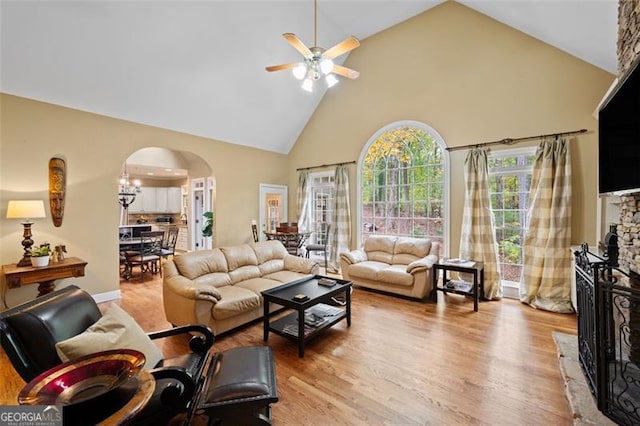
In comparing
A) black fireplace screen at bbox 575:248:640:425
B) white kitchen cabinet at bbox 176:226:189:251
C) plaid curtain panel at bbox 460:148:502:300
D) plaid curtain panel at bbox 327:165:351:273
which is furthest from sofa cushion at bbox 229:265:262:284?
white kitchen cabinet at bbox 176:226:189:251

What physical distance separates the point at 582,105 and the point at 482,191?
163cm

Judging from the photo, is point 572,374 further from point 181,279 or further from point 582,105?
point 181,279

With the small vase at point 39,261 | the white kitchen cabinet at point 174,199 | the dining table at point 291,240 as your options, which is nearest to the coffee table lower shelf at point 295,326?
the dining table at point 291,240

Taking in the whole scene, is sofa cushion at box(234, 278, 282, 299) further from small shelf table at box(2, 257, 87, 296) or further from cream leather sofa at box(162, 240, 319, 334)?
small shelf table at box(2, 257, 87, 296)

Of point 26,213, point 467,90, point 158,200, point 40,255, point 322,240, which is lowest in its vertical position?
point 322,240

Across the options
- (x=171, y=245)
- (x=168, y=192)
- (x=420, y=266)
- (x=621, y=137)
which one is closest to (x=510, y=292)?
(x=420, y=266)

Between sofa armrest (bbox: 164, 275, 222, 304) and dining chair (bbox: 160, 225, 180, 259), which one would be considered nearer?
sofa armrest (bbox: 164, 275, 222, 304)

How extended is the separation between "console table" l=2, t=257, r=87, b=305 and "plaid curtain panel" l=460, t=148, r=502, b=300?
570cm

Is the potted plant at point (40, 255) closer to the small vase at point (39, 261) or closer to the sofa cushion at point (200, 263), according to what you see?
the small vase at point (39, 261)

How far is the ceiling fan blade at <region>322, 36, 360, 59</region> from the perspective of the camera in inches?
111

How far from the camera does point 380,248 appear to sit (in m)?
5.15

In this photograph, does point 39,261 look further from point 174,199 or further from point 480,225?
point 174,199

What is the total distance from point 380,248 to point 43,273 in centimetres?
491

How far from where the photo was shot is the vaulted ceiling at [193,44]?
3.17 m
